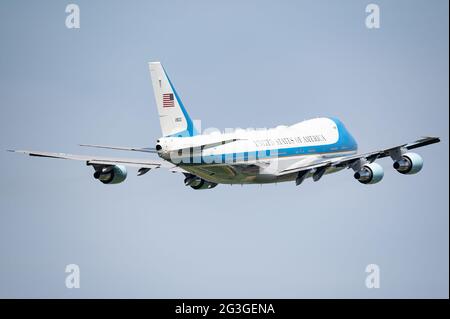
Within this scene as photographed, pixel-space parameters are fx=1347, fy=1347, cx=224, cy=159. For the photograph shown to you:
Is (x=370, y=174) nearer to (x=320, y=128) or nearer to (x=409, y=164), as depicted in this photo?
(x=409, y=164)

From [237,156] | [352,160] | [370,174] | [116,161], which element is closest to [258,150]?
[237,156]

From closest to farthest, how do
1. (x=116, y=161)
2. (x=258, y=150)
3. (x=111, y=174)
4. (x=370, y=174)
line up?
1. (x=370, y=174)
2. (x=258, y=150)
3. (x=116, y=161)
4. (x=111, y=174)

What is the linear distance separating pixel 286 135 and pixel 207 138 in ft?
Answer: 39.5

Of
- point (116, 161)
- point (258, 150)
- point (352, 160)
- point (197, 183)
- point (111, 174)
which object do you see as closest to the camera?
point (352, 160)

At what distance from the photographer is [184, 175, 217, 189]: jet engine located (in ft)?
348

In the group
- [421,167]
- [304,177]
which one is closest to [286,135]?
[304,177]

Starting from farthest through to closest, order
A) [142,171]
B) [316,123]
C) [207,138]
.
Answer: 1. [316,123]
2. [142,171]
3. [207,138]

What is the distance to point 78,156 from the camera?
10225 cm

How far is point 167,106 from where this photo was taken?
319 ft

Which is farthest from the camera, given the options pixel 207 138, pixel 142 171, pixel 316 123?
pixel 316 123

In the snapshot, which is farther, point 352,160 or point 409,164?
point 352,160

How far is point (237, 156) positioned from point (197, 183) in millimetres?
6564

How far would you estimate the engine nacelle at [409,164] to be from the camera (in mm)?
101812

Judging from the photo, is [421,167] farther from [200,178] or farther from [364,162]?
[200,178]
